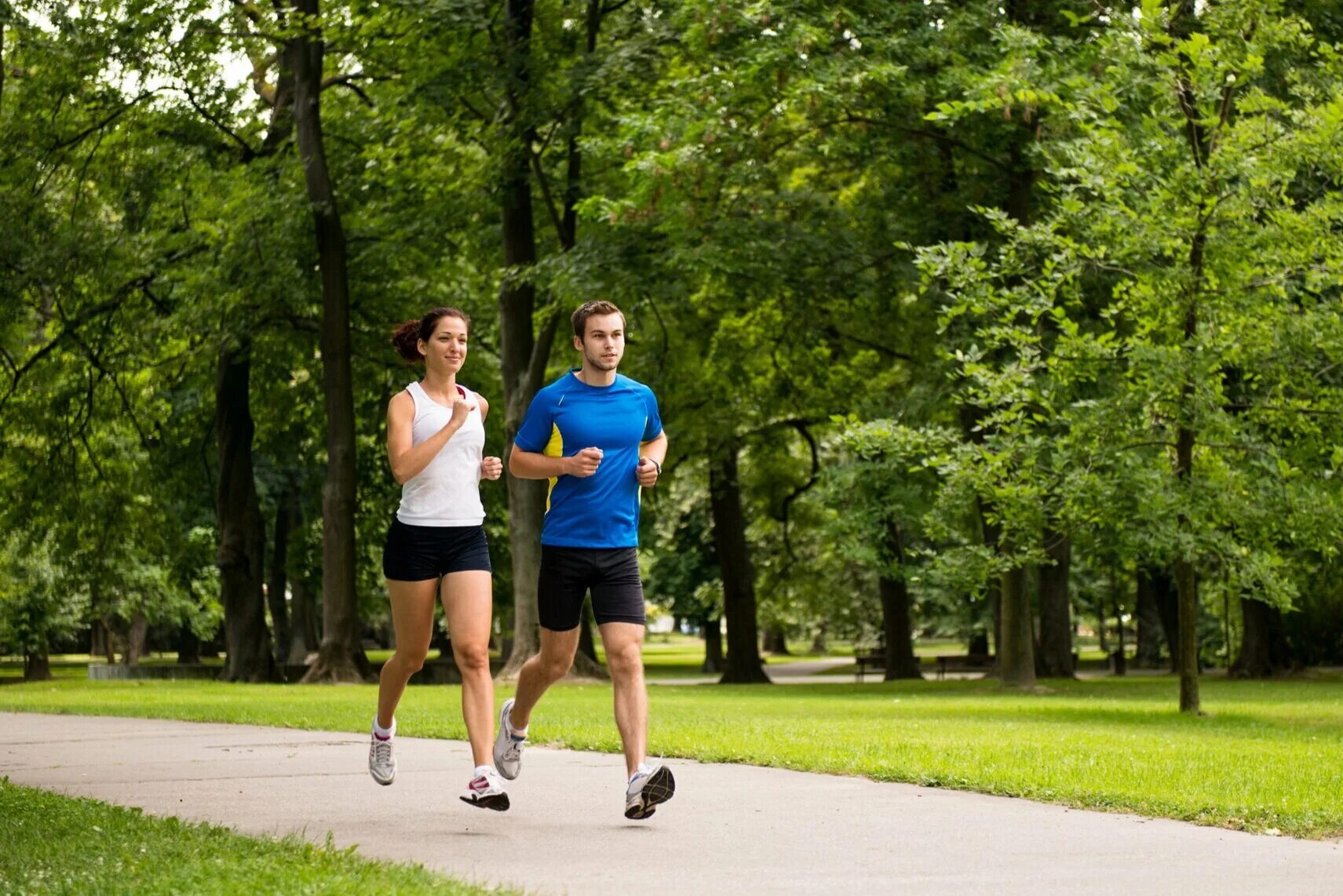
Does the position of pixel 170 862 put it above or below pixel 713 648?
above

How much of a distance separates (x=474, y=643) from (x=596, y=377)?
127cm

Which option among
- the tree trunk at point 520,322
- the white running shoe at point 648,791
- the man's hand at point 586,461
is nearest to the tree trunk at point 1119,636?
the tree trunk at point 520,322

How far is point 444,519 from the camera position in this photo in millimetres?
7844

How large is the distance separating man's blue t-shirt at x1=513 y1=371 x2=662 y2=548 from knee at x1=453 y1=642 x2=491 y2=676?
548mm

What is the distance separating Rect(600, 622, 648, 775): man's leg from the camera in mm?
7582

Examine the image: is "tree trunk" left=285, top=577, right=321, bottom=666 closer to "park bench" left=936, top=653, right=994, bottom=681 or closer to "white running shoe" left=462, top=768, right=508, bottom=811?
"park bench" left=936, top=653, right=994, bottom=681

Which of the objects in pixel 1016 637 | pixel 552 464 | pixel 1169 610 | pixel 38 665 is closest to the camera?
pixel 552 464

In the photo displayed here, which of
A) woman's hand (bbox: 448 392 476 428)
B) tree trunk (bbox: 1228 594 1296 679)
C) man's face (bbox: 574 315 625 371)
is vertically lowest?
tree trunk (bbox: 1228 594 1296 679)

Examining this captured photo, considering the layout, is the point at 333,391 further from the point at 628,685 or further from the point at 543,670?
the point at 628,685

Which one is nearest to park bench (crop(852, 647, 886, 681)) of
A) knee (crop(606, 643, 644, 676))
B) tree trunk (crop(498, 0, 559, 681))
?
tree trunk (crop(498, 0, 559, 681))

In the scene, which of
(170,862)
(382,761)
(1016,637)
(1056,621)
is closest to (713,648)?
(1056,621)

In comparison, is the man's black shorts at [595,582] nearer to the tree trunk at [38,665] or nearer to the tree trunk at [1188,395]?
the tree trunk at [1188,395]

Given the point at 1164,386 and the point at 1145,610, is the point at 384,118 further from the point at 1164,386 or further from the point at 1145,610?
the point at 1145,610

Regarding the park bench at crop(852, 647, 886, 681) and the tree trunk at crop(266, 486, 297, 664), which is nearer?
the park bench at crop(852, 647, 886, 681)
